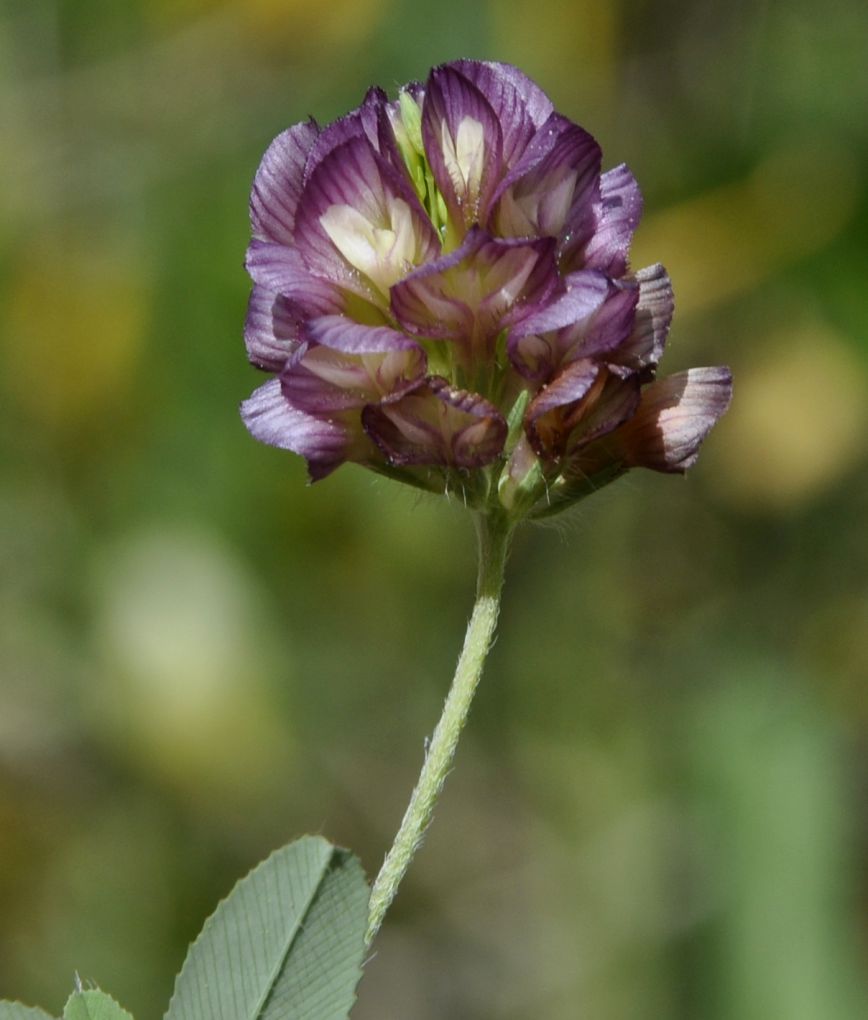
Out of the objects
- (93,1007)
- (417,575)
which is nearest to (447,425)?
(93,1007)

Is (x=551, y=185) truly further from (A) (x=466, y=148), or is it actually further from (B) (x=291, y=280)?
(B) (x=291, y=280)

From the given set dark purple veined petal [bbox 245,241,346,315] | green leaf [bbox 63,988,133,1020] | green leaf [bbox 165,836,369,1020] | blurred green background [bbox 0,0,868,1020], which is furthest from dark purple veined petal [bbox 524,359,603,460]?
blurred green background [bbox 0,0,868,1020]

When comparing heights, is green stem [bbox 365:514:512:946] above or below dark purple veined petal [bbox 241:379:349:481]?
below

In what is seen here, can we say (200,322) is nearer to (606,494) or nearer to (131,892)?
(131,892)

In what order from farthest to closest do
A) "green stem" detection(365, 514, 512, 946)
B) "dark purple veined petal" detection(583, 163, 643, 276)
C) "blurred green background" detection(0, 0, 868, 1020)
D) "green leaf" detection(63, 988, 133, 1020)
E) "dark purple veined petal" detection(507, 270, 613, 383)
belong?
"blurred green background" detection(0, 0, 868, 1020) < "dark purple veined petal" detection(583, 163, 643, 276) < "dark purple veined petal" detection(507, 270, 613, 383) < "green leaf" detection(63, 988, 133, 1020) < "green stem" detection(365, 514, 512, 946)

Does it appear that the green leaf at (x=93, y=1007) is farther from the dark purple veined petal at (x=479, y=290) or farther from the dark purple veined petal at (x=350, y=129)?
the dark purple veined petal at (x=350, y=129)

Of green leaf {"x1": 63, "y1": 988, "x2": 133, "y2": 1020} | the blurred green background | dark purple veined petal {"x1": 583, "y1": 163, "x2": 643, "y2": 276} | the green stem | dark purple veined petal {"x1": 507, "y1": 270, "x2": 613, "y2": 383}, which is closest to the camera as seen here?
the green stem

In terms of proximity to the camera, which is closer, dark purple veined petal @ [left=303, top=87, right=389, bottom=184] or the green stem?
the green stem

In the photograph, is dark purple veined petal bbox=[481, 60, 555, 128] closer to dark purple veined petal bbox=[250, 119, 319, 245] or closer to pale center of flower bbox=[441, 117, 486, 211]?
pale center of flower bbox=[441, 117, 486, 211]
